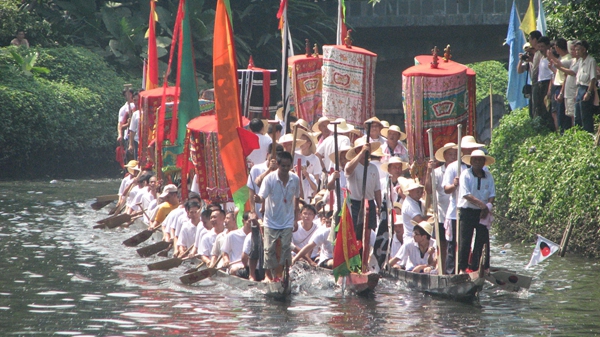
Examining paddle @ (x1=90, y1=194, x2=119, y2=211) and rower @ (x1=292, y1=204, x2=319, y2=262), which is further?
paddle @ (x1=90, y1=194, x2=119, y2=211)

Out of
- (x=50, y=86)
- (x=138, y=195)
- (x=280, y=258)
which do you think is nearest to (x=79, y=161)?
(x=50, y=86)

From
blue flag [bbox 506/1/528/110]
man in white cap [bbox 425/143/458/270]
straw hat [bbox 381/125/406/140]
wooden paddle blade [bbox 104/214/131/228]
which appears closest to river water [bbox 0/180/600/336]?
man in white cap [bbox 425/143/458/270]

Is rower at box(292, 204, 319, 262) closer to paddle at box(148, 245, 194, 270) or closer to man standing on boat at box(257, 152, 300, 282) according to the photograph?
man standing on boat at box(257, 152, 300, 282)

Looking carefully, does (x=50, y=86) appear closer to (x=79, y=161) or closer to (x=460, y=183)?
(x=79, y=161)

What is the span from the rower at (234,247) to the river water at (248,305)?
0.32 meters

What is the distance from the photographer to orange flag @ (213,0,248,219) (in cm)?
1491

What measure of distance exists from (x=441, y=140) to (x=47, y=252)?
6538 mm

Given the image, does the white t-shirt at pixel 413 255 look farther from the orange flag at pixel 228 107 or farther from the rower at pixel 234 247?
the orange flag at pixel 228 107

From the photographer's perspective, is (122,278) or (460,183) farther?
(122,278)

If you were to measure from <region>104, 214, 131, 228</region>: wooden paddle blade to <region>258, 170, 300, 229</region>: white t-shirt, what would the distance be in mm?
7200

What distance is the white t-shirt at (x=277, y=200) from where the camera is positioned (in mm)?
13430

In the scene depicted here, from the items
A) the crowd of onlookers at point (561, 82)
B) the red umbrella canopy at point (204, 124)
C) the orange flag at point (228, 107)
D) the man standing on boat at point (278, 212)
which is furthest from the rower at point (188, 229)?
the crowd of onlookers at point (561, 82)

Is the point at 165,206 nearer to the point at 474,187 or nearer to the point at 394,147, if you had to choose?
the point at 394,147

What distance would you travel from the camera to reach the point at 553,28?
19.5 meters
